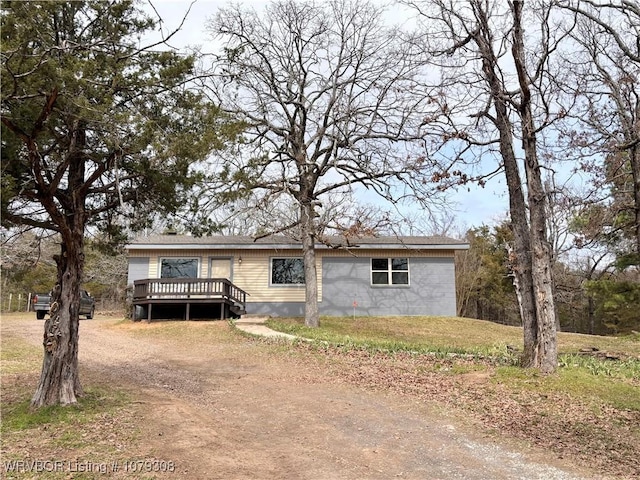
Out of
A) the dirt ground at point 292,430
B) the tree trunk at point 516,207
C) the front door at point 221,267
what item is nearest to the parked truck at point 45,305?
the front door at point 221,267

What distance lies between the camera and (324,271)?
836 inches

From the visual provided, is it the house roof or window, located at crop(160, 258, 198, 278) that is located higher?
the house roof

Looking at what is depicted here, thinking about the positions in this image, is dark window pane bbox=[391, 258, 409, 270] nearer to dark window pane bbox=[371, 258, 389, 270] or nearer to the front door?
dark window pane bbox=[371, 258, 389, 270]

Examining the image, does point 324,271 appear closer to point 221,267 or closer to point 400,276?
point 400,276

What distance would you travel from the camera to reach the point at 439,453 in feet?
17.3

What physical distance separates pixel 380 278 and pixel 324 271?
2.58 m

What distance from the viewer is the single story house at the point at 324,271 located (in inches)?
821

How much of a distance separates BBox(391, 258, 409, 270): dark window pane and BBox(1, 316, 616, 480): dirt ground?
10.9 m

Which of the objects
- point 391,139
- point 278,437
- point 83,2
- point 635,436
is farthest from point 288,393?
point 391,139

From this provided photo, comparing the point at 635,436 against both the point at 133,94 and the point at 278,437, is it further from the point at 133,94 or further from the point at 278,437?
the point at 133,94

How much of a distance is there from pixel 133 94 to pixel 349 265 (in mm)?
15877

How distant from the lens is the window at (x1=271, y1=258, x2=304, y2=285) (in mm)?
21250

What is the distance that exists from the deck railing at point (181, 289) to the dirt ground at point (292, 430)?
23.3 feet

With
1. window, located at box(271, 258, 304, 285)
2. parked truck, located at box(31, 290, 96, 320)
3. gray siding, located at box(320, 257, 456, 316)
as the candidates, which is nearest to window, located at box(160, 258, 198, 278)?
window, located at box(271, 258, 304, 285)
